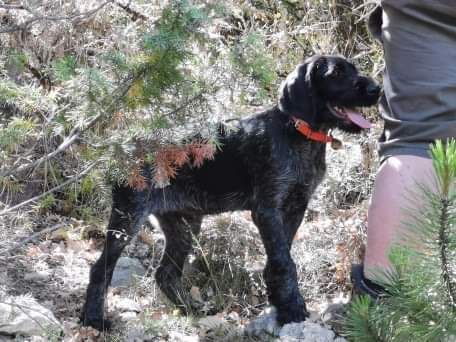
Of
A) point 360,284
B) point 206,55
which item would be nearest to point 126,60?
point 206,55

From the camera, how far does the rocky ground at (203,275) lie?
4531mm

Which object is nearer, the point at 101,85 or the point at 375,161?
the point at 101,85

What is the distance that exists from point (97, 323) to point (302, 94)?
1875 millimetres

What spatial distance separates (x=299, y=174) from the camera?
5.10 meters

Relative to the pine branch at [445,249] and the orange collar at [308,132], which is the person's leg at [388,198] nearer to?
the orange collar at [308,132]

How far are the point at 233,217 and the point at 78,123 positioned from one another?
2.63 metres

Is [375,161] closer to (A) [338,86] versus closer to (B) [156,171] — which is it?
(A) [338,86]

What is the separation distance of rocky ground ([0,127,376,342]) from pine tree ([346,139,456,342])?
1955 millimetres

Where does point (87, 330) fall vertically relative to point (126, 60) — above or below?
below

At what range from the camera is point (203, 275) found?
5.66m

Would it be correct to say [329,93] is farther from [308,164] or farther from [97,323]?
[97,323]

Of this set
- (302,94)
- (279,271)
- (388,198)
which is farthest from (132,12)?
(388,198)

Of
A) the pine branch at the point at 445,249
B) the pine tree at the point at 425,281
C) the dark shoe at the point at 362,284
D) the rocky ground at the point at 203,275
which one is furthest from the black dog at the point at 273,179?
the pine branch at the point at 445,249

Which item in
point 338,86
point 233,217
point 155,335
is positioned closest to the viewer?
point 155,335
